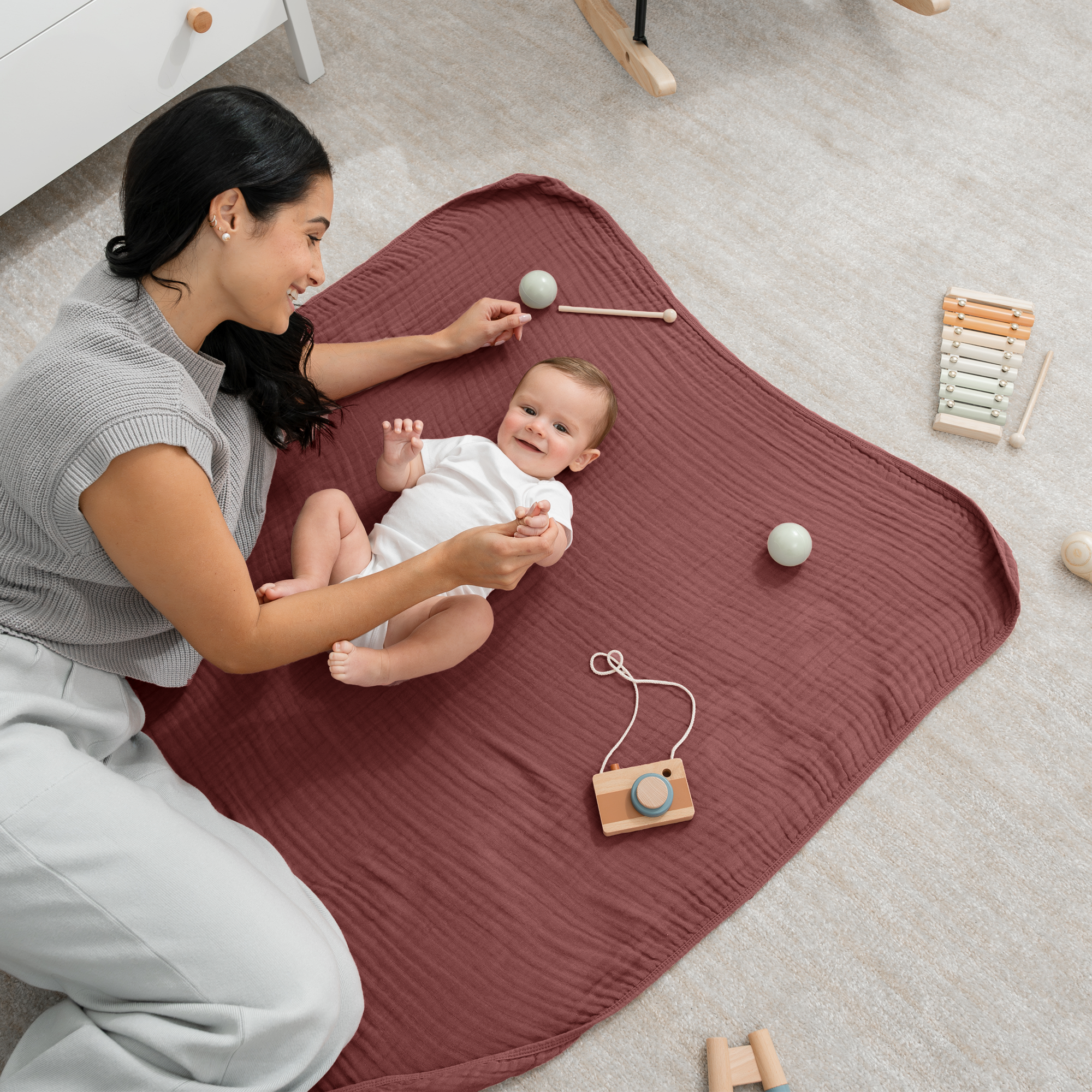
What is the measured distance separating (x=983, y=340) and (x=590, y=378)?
28.8 inches

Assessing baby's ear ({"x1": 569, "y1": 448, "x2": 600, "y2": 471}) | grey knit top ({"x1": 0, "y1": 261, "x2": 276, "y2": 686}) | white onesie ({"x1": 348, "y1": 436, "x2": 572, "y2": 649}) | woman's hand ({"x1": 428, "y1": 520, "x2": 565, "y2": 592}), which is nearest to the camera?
grey knit top ({"x1": 0, "y1": 261, "x2": 276, "y2": 686})

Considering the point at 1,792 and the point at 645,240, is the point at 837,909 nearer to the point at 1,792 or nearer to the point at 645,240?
the point at 1,792

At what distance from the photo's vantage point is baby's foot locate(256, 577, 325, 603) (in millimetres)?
1236

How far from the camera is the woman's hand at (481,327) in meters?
1.52

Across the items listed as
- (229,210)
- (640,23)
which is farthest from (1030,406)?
(229,210)

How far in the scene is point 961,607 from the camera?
141cm

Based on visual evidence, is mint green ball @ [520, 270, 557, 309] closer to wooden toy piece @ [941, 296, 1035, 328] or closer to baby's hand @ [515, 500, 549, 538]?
baby's hand @ [515, 500, 549, 538]

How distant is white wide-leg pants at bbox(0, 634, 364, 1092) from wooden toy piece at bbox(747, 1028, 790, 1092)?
508 mm

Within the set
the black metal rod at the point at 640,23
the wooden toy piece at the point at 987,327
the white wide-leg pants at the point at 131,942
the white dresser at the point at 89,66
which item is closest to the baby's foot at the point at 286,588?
the white wide-leg pants at the point at 131,942

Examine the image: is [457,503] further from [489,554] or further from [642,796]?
[642,796]

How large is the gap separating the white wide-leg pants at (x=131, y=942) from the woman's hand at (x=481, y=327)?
2.53 ft

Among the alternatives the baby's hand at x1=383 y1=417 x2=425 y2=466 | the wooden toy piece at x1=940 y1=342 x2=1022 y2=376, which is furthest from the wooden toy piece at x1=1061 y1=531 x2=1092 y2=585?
the baby's hand at x1=383 y1=417 x2=425 y2=466

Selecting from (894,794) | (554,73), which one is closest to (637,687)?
(894,794)

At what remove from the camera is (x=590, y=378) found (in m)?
1.41
